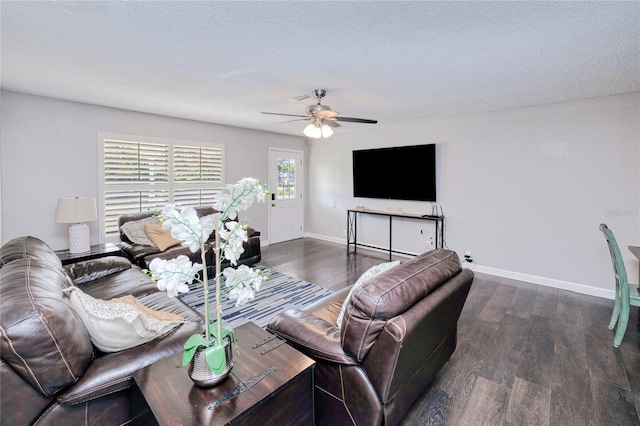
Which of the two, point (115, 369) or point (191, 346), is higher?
point (191, 346)

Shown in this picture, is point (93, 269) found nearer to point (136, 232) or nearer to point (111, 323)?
point (136, 232)

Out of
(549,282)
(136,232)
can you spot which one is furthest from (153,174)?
(549,282)

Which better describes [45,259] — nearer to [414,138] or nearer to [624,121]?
[414,138]

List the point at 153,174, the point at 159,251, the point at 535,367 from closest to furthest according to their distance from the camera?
the point at 535,367 → the point at 159,251 → the point at 153,174

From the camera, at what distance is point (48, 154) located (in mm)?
3789

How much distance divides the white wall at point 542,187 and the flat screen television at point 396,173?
0.16 metres

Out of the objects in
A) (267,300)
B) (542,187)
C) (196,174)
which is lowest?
(267,300)

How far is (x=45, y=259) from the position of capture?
81.4 inches

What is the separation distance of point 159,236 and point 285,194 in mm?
3141

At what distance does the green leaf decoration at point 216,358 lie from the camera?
1127 mm

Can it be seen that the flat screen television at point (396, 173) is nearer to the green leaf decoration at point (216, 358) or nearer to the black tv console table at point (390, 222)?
the black tv console table at point (390, 222)

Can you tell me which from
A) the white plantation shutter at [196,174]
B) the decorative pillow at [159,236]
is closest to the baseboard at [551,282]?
the decorative pillow at [159,236]

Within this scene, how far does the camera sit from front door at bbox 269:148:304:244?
6.48 m

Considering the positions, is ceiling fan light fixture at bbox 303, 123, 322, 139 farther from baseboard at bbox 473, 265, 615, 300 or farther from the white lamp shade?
baseboard at bbox 473, 265, 615, 300
